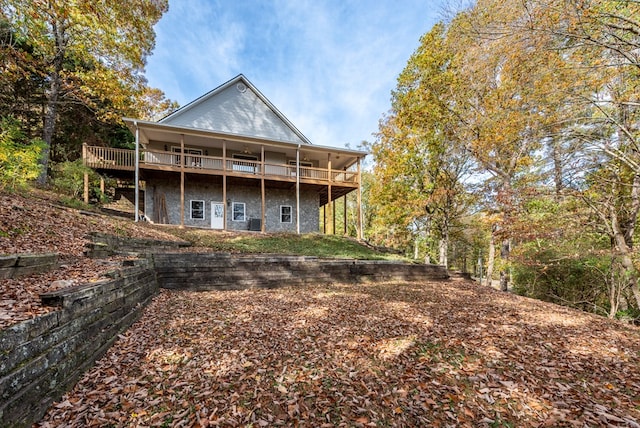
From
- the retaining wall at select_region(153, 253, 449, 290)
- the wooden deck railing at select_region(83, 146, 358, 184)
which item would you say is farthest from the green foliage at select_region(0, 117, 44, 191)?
the wooden deck railing at select_region(83, 146, 358, 184)

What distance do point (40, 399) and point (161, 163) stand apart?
12576mm

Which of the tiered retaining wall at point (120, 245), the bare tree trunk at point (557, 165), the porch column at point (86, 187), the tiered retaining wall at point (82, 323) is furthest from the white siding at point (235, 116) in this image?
the bare tree trunk at point (557, 165)

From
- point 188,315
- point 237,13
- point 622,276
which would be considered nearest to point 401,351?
point 188,315

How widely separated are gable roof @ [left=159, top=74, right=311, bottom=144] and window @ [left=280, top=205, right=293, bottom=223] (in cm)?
395

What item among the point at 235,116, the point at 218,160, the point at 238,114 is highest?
the point at 238,114

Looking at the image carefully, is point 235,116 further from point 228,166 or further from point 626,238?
point 626,238

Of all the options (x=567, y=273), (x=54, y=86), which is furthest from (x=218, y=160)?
(x=567, y=273)

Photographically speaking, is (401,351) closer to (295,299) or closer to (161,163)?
(295,299)

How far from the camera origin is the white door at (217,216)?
48.8 feet

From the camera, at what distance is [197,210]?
48.4 ft

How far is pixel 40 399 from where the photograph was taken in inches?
84.3

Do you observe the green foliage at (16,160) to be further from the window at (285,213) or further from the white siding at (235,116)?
the window at (285,213)

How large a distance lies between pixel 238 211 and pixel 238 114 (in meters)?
5.82

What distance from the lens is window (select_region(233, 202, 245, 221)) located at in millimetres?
15375
